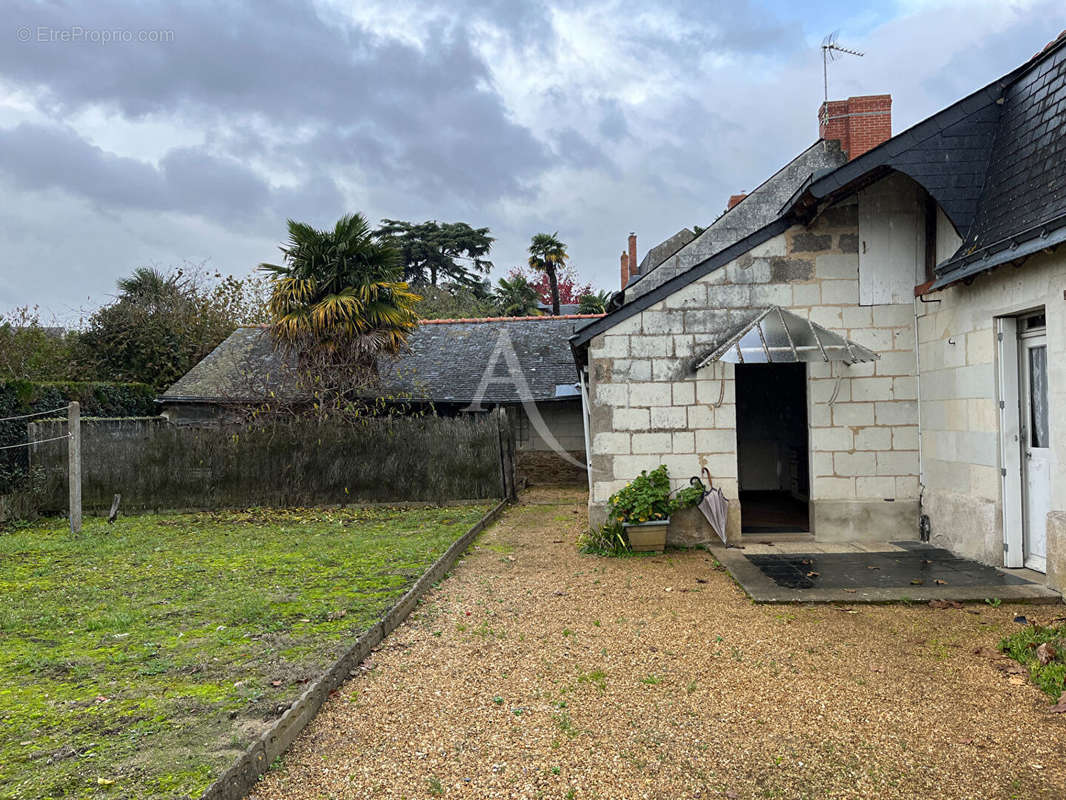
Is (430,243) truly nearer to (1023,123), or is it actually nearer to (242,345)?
(242,345)

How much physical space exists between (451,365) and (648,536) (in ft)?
32.5

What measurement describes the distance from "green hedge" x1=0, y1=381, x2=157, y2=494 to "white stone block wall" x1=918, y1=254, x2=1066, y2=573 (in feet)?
43.5

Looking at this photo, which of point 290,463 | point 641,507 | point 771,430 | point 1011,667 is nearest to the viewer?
point 1011,667

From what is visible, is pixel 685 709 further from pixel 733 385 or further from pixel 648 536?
pixel 733 385

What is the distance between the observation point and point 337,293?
44.4ft

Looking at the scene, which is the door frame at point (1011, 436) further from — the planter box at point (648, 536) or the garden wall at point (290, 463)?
the garden wall at point (290, 463)

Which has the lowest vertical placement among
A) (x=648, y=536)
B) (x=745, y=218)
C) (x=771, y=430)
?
(x=648, y=536)

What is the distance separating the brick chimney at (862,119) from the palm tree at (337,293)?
313 inches

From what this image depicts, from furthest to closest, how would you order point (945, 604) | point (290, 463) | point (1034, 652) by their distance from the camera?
point (290, 463)
point (945, 604)
point (1034, 652)

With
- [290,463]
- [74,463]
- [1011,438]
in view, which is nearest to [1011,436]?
[1011,438]

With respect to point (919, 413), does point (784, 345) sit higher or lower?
higher

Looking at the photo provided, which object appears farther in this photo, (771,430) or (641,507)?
(771,430)

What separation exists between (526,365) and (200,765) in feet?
45.7

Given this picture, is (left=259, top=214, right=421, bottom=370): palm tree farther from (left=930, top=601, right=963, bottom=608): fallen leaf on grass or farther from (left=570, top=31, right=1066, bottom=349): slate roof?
(left=930, top=601, right=963, bottom=608): fallen leaf on grass
